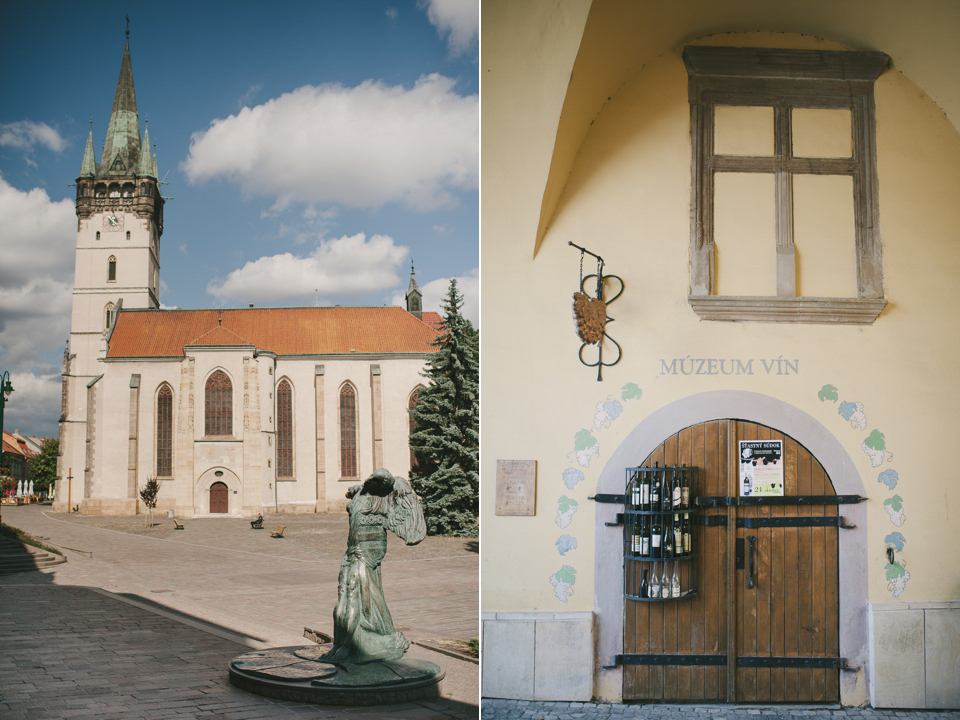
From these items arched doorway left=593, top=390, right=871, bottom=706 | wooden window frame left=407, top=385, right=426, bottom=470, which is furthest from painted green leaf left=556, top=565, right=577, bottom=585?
wooden window frame left=407, top=385, right=426, bottom=470

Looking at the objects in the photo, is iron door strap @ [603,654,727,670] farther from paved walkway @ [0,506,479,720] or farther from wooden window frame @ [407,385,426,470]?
wooden window frame @ [407,385,426,470]

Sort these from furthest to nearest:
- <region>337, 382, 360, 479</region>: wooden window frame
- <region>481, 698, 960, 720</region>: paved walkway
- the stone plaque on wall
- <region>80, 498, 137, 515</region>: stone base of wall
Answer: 1. <region>337, 382, 360, 479</region>: wooden window frame
2. <region>80, 498, 137, 515</region>: stone base of wall
3. the stone plaque on wall
4. <region>481, 698, 960, 720</region>: paved walkway

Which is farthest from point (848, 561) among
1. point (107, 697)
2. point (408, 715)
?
point (107, 697)

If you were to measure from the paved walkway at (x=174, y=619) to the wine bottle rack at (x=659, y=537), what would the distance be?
1.21 m

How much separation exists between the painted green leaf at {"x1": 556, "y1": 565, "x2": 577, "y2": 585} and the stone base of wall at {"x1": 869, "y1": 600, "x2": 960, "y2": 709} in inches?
73.7

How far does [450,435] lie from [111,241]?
5966mm

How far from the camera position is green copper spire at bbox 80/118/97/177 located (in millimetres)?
4359

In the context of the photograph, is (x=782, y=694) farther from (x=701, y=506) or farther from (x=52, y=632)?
(x=52, y=632)

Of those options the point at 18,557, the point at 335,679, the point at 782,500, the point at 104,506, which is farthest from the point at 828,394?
the point at 18,557

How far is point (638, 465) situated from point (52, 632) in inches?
144

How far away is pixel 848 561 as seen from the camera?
450 centimetres

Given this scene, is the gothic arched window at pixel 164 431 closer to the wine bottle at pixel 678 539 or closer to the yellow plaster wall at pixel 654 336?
the yellow plaster wall at pixel 654 336

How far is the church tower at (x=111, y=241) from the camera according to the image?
4367 millimetres

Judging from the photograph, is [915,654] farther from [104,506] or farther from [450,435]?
[450,435]
